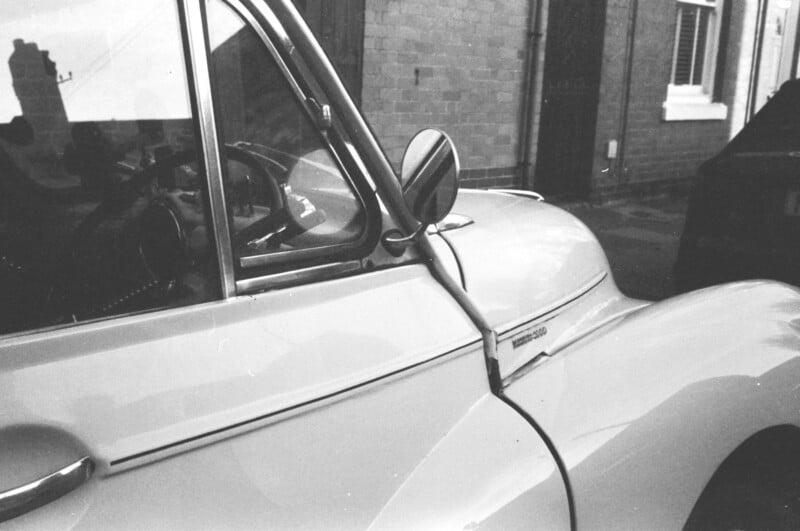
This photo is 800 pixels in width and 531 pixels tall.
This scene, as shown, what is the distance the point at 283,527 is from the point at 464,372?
1.62ft

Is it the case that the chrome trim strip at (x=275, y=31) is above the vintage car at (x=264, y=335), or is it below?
above

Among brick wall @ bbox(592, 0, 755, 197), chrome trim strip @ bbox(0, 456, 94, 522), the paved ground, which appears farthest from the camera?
brick wall @ bbox(592, 0, 755, 197)

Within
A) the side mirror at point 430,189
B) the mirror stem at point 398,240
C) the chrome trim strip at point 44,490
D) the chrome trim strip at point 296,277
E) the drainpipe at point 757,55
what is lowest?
the chrome trim strip at point 44,490

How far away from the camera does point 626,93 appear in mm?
10164

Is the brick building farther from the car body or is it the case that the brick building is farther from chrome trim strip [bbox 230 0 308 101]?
chrome trim strip [bbox 230 0 308 101]

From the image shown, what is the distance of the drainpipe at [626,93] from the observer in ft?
32.7

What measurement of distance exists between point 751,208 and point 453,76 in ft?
11.7

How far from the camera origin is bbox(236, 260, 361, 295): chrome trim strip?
1296mm

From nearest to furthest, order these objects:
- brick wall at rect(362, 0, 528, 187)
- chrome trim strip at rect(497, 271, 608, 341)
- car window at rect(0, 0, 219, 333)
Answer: car window at rect(0, 0, 219, 333), chrome trim strip at rect(497, 271, 608, 341), brick wall at rect(362, 0, 528, 187)

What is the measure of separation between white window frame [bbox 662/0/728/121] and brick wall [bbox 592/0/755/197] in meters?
0.13

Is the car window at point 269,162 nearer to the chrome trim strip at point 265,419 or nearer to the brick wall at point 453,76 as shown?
the chrome trim strip at point 265,419

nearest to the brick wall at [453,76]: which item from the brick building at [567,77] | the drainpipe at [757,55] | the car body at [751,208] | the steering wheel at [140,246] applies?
the brick building at [567,77]

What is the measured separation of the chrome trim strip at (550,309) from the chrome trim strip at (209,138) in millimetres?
645

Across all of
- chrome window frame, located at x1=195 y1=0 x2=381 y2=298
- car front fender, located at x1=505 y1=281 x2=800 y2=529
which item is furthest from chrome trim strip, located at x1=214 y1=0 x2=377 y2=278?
car front fender, located at x1=505 y1=281 x2=800 y2=529
